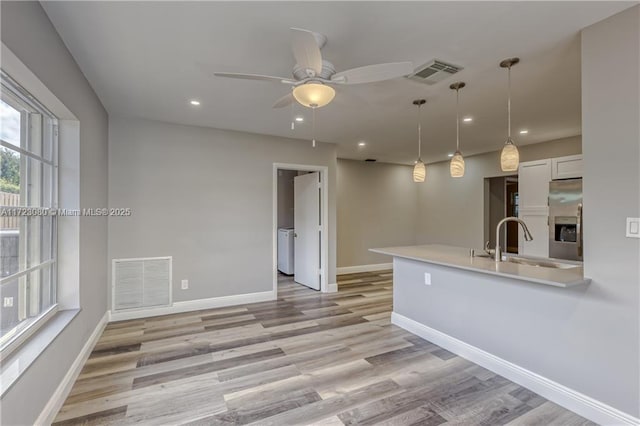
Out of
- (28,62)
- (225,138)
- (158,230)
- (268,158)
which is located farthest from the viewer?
(268,158)

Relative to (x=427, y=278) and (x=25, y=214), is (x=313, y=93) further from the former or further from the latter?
(x=427, y=278)

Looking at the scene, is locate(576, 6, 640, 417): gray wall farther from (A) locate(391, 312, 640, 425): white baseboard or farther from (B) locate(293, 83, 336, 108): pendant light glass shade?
(B) locate(293, 83, 336, 108): pendant light glass shade

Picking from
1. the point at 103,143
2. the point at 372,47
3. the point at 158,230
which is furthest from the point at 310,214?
the point at 372,47

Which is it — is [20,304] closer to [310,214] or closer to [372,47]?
[372,47]

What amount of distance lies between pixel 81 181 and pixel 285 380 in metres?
2.39

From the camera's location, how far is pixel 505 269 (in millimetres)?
2367

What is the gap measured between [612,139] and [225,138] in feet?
13.4

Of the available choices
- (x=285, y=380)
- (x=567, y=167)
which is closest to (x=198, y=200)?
(x=285, y=380)

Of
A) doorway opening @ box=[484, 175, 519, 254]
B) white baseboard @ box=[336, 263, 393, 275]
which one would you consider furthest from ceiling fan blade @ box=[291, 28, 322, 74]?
doorway opening @ box=[484, 175, 519, 254]

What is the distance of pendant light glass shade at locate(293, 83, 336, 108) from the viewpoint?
1925 millimetres

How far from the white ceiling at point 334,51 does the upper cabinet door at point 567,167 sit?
2.19 ft

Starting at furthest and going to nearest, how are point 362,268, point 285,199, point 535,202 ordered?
point 285,199 → point 362,268 → point 535,202

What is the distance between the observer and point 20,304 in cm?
191

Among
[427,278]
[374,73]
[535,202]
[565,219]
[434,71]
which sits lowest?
[427,278]
